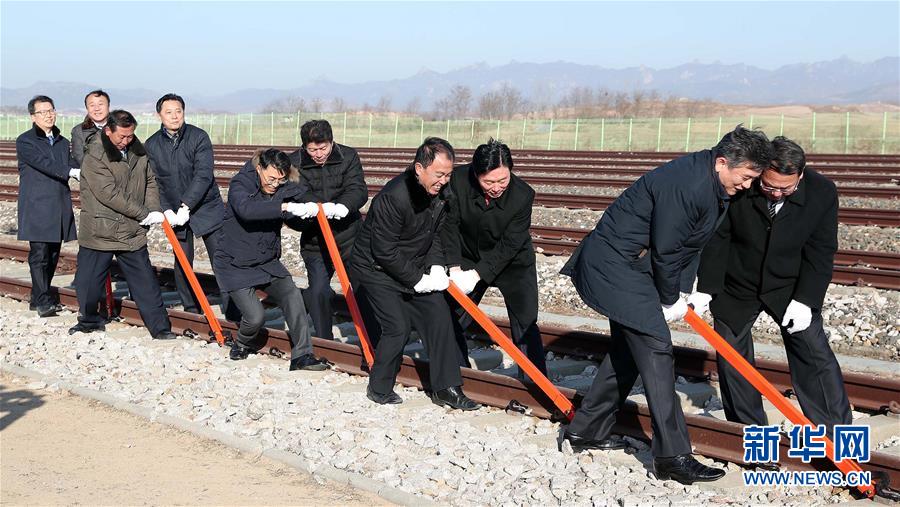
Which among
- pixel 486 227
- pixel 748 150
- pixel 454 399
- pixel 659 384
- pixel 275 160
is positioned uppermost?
pixel 748 150

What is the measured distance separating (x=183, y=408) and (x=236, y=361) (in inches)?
56.0

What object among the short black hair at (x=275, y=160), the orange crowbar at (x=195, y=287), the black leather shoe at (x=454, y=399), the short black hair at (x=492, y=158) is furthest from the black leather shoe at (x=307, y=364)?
the short black hair at (x=492, y=158)

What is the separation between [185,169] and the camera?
9625mm

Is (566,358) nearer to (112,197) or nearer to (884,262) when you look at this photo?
(112,197)

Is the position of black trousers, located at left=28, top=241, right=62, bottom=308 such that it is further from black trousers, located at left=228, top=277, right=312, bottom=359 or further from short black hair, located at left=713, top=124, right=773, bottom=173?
short black hair, located at left=713, top=124, right=773, bottom=173

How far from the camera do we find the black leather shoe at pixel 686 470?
5.68 meters

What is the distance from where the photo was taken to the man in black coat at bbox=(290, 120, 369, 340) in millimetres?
8297

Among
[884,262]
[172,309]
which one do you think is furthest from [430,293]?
[884,262]

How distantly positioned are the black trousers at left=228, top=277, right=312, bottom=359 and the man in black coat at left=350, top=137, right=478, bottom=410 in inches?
37.4

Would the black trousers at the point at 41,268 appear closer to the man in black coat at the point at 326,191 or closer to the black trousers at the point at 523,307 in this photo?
the man in black coat at the point at 326,191

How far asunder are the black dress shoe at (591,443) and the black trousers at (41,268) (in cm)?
626

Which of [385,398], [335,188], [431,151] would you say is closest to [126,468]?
[385,398]

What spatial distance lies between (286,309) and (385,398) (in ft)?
4.64

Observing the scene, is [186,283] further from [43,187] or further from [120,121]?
[120,121]
